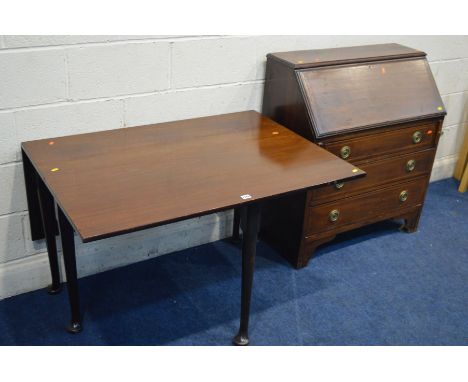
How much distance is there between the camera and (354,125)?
251 cm

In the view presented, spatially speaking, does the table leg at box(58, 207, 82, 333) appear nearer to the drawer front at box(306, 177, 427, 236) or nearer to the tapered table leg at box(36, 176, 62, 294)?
the tapered table leg at box(36, 176, 62, 294)

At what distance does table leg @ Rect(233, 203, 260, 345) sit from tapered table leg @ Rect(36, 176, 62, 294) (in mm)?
762

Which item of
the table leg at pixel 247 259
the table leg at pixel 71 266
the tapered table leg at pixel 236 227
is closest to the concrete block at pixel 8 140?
the table leg at pixel 71 266

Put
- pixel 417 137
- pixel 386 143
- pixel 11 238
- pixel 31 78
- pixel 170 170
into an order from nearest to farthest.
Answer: pixel 170 170 < pixel 31 78 < pixel 11 238 < pixel 386 143 < pixel 417 137

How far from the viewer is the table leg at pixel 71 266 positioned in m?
1.99

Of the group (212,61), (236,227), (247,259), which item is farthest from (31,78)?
(236,227)

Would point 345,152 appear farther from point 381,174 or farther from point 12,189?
point 12,189

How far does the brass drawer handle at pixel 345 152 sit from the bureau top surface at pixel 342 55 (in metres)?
0.39

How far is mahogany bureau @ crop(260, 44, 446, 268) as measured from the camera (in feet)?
8.19

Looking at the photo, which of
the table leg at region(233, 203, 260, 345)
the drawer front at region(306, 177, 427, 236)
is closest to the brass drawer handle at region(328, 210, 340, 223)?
the drawer front at region(306, 177, 427, 236)

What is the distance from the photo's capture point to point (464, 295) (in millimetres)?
2615

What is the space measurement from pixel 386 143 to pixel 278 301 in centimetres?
91

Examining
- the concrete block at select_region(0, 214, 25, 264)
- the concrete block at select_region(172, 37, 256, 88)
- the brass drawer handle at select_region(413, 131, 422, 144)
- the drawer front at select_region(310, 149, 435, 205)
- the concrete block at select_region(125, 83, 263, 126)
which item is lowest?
the concrete block at select_region(0, 214, 25, 264)
